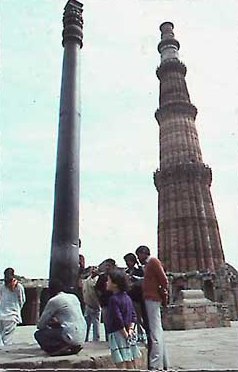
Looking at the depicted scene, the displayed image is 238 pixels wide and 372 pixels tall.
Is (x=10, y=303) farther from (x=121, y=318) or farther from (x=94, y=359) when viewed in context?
(x=121, y=318)

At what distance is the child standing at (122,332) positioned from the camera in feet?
11.7

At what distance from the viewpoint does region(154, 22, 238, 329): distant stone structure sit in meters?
25.6

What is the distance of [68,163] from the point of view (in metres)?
5.68

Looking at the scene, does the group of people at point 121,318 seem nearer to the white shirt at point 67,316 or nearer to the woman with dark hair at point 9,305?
the white shirt at point 67,316

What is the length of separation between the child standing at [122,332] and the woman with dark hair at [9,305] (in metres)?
2.58

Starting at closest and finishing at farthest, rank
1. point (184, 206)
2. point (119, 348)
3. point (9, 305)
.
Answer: point (119, 348) < point (9, 305) < point (184, 206)

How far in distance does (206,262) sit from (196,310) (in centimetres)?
1608

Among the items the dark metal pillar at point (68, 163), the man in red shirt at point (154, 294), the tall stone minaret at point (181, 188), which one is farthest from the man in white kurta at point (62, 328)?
the tall stone minaret at point (181, 188)

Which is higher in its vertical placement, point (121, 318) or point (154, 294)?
point (154, 294)

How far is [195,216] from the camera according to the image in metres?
29.4

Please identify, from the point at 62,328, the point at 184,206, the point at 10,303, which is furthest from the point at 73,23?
the point at 184,206

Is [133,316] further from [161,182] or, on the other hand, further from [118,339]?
[161,182]

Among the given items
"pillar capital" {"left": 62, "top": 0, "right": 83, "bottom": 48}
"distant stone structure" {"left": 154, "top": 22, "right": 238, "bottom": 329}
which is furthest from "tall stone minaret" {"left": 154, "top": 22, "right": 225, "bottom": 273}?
"pillar capital" {"left": 62, "top": 0, "right": 83, "bottom": 48}

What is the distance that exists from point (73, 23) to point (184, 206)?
24198 millimetres
